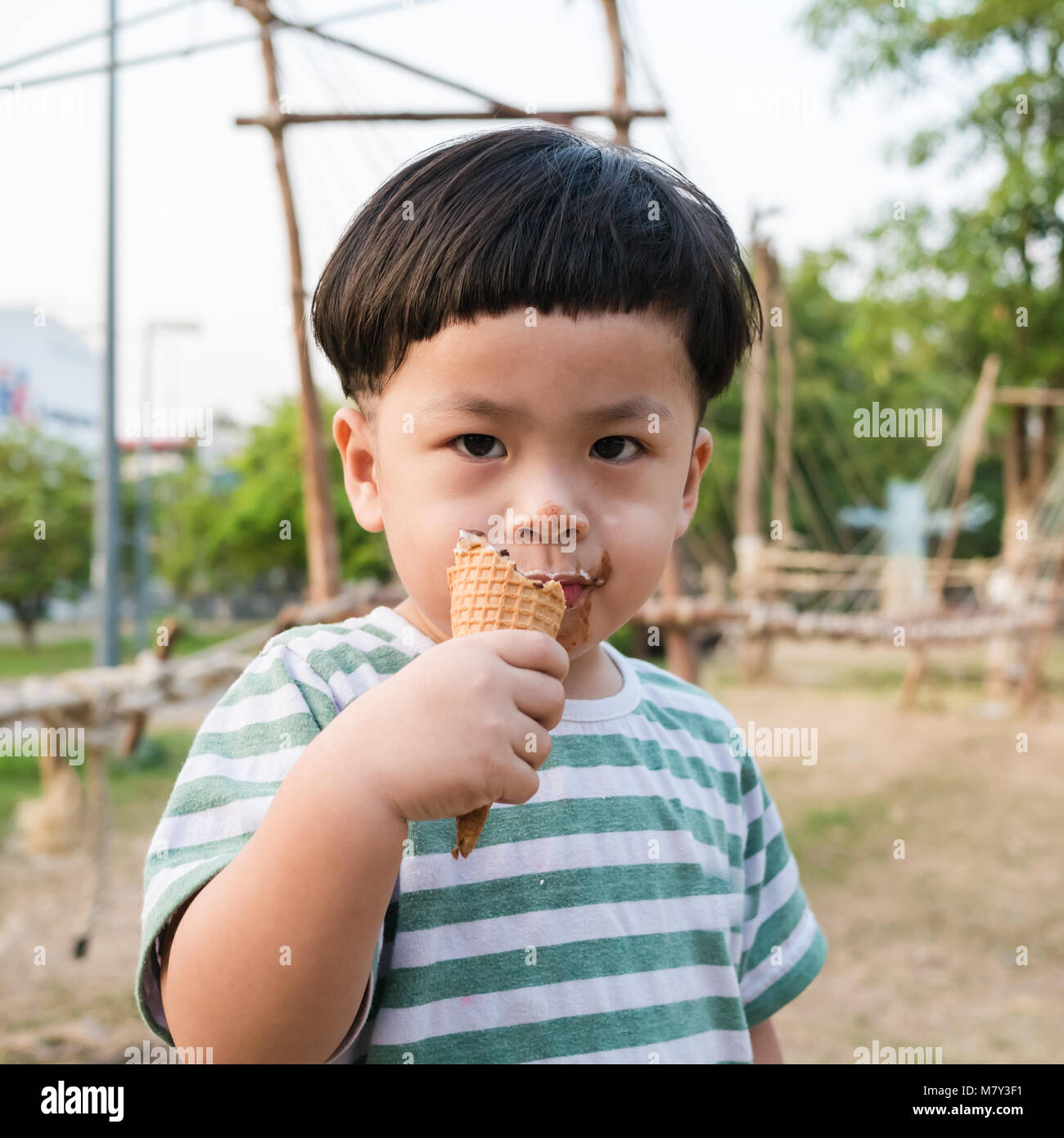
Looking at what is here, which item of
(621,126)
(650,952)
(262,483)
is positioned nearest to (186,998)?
(650,952)

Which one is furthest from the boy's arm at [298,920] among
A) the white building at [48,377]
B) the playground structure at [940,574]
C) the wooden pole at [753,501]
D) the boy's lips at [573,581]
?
the white building at [48,377]

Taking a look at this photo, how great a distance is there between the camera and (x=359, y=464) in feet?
3.83

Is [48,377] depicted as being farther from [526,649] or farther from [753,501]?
[526,649]

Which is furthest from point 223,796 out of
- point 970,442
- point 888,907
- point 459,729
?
point 970,442

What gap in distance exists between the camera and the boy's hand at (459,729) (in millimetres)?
786

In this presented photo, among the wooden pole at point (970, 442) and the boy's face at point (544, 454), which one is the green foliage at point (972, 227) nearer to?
the wooden pole at point (970, 442)

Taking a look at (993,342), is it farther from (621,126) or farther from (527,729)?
(527,729)

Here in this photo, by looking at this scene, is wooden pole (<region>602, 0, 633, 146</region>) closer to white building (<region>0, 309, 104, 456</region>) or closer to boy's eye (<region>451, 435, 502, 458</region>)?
boy's eye (<region>451, 435, 502, 458</region>)

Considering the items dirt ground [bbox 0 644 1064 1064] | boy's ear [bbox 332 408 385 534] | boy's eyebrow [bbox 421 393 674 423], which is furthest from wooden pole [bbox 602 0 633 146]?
boy's eyebrow [bbox 421 393 674 423]

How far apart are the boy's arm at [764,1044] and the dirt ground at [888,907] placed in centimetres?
216

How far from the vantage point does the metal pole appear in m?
6.17
